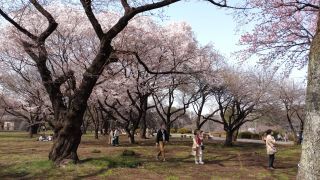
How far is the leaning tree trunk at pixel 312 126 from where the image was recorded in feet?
19.9

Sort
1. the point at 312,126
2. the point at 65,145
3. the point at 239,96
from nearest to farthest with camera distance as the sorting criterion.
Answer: the point at 312,126 → the point at 65,145 → the point at 239,96

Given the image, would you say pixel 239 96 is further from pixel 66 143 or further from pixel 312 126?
pixel 312 126

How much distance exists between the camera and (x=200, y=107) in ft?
124

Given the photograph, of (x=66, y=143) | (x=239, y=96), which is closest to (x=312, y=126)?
(x=66, y=143)

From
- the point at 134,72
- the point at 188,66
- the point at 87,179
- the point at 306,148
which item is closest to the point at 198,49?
the point at 188,66

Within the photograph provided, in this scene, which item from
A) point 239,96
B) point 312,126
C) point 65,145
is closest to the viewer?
point 312,126

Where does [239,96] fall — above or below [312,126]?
above

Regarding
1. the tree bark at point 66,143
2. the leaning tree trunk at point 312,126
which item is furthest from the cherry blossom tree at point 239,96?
the leaning tree trunk at point 312,126

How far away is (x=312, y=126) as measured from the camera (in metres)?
6.09

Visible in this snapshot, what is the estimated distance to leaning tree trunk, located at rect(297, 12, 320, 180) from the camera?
19.9ft

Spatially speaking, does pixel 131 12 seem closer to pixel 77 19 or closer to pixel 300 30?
pixel 300 30

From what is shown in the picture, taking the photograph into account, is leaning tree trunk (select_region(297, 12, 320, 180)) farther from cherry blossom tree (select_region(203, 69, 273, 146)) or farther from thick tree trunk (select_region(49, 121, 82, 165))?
cherry blossom tree (select_region(203, 69, 273, 146))

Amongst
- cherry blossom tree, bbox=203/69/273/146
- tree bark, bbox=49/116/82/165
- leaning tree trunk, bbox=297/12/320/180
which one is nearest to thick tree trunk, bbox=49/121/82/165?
tree bark, bbox=49/116/82/165

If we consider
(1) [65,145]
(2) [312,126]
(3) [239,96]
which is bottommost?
(1) [65,145]
